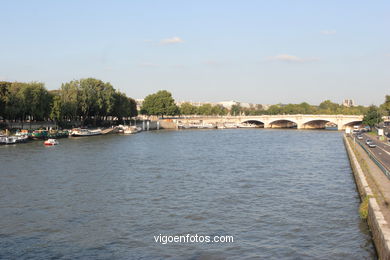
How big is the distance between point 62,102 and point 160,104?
2305 inches

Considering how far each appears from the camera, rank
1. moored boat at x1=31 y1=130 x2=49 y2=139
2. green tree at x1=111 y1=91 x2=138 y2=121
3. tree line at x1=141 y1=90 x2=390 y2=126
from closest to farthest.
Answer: moored boat at x1=31 y1=130 x2=49 y2=139, tree line at x1=141 y1=90 x2=390 y2=126, green tree at x1=111 y1=91 x2=138 y2=121

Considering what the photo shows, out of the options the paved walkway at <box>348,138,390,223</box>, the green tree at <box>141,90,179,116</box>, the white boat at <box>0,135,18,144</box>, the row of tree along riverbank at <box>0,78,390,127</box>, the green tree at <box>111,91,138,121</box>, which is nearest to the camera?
the paved walkway at <box>348,138,390,223</box>

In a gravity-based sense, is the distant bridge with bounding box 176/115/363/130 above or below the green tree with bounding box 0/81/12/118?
below

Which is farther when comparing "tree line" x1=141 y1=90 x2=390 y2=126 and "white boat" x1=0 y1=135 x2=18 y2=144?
"tree line" x1=141 y1=90 x2=390 y2=126

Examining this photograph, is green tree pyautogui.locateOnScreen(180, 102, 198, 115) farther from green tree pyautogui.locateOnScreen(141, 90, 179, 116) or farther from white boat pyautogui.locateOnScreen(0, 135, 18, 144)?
white boat pyautogui.locateOnScreen(0, 135, 18, 144)

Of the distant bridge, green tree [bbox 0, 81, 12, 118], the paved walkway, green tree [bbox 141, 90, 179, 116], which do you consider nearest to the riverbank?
the paved walkway

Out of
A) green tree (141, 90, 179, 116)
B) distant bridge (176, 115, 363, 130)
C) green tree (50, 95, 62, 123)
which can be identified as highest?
green tree (141, 90, 179, 116)

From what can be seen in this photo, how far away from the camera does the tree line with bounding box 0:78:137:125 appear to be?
6819 cm

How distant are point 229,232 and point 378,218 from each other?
19.5 feet

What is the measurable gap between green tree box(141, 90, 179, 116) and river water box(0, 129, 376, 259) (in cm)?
9810

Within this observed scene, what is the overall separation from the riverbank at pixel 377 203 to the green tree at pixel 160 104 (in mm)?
109851

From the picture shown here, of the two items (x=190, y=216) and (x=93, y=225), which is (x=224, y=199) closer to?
(x=190, y=216)

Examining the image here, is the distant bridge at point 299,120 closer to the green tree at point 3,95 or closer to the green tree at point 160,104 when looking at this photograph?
the green tree at point 160,104

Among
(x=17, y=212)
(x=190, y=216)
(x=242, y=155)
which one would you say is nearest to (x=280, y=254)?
(x=190, y=216)
